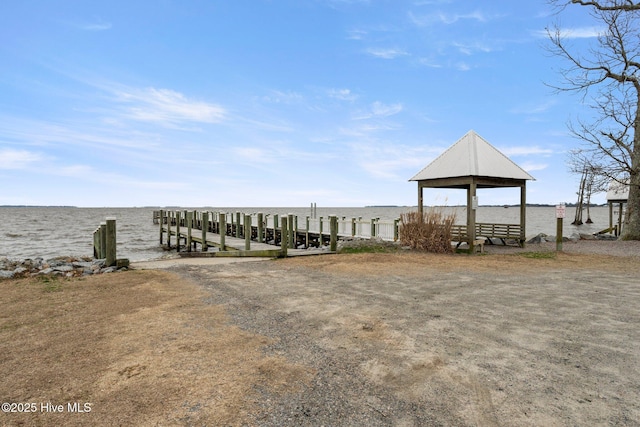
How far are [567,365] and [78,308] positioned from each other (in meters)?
6.52

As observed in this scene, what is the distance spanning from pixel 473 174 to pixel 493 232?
4.30 metres

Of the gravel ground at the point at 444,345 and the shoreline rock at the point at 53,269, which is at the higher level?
the shoreline rock at the point at 53,269

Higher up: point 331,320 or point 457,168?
point 457,168

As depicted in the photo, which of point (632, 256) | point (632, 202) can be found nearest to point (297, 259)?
point (632, 256)

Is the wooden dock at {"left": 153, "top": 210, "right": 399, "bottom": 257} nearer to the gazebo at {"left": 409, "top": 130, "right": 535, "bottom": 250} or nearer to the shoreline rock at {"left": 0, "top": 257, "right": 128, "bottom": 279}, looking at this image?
the gazebo at {"left": 409, "top": 130, "right": 535, "bottom": 250}

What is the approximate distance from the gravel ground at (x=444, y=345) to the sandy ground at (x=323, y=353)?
18 mm

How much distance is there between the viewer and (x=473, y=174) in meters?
14.3

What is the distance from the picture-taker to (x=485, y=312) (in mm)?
5590

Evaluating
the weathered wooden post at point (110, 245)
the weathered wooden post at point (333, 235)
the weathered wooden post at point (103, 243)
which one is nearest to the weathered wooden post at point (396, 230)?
the weathered wooden post at point (333, 235)

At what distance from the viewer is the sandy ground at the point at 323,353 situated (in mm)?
2930

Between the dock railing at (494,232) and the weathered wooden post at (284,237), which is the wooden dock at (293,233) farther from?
the dock railing at (494,232)

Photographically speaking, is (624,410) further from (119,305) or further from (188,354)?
(119,305)

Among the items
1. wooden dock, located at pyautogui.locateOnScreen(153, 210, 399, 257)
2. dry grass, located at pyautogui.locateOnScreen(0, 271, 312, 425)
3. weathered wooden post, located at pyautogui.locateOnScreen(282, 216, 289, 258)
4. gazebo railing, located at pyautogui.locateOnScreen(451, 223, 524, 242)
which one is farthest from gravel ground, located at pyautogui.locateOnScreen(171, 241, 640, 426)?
gazebo railing, located at pyautogui.locateOnScreen(451, 223, 524, 242)

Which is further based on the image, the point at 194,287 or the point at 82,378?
the point at 194,287
